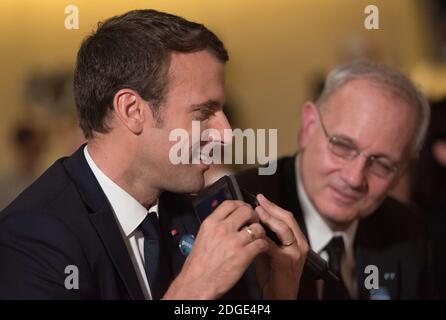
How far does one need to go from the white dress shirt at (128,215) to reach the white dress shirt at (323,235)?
0.44m

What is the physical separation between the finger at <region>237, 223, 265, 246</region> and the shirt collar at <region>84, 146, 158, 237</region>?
0.19 meters

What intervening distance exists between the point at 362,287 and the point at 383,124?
1.11ft

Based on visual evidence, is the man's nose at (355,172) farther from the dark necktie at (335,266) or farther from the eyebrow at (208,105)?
the eyebrow at (208,105)

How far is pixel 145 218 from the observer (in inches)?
44.0

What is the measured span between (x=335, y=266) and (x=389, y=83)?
39cm

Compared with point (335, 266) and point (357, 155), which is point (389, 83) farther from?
point (335, 266)

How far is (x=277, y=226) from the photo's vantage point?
1.07 meters

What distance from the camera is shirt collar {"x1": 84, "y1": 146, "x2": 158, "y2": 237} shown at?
1097 millimetres

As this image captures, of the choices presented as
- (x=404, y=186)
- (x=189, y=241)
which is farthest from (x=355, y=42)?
(x=189, y=241)

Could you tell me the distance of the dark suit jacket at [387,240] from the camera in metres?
1.47

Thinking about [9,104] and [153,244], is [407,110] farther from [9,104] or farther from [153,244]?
[9,104]

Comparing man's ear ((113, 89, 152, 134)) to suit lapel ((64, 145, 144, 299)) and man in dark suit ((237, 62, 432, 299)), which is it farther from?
man in dark suit ((237, 62, 432, 299))

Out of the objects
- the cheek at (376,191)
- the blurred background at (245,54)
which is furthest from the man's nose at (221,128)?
the cheek at (376,191)

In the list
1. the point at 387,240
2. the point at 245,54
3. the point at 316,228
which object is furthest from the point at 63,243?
the point at 245,54
